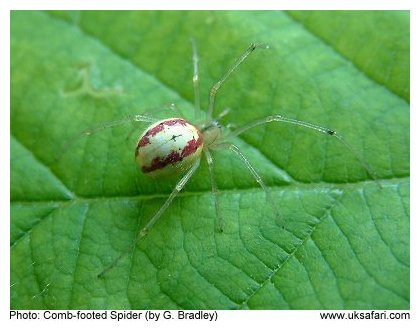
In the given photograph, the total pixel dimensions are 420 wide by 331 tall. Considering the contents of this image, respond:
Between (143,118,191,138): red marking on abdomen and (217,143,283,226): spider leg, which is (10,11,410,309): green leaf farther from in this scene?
(143,118,191,138): red marking on abdomen

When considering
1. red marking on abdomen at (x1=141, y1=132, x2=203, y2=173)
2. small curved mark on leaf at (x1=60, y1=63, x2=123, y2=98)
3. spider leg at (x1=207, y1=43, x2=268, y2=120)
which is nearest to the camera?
red marking on abdomen at (x1=141, y1=132, x2=203, y2=173)

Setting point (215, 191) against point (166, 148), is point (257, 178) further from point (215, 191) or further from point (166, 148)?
point (166, 148)

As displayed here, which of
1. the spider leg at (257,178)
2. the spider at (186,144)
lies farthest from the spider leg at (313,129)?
the spider leg at (257,178)

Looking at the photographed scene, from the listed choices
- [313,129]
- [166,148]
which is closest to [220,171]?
[166,148]

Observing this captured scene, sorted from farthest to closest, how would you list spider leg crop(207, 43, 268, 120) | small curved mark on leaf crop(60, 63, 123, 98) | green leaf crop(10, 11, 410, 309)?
small curved mark on leaf crop(60, 63, 123, 98) < spider leg crop(207, 43, 268, 120) < green leaf crop(10, 11, 410, 309)

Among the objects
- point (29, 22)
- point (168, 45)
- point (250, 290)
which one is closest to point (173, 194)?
point (250, 290)

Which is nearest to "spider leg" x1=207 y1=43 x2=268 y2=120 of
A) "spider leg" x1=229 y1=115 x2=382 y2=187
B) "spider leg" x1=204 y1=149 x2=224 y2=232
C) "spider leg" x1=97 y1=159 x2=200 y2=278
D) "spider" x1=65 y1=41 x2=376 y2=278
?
"spider" x1=65 y1=41 x2=376 y2=278

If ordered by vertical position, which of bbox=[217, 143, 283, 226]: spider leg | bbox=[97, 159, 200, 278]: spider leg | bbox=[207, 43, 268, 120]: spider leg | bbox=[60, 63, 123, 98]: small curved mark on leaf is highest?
bbox=[207, 43, 268, 120]: spider leg

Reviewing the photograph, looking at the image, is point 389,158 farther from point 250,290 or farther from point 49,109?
point 49,109
